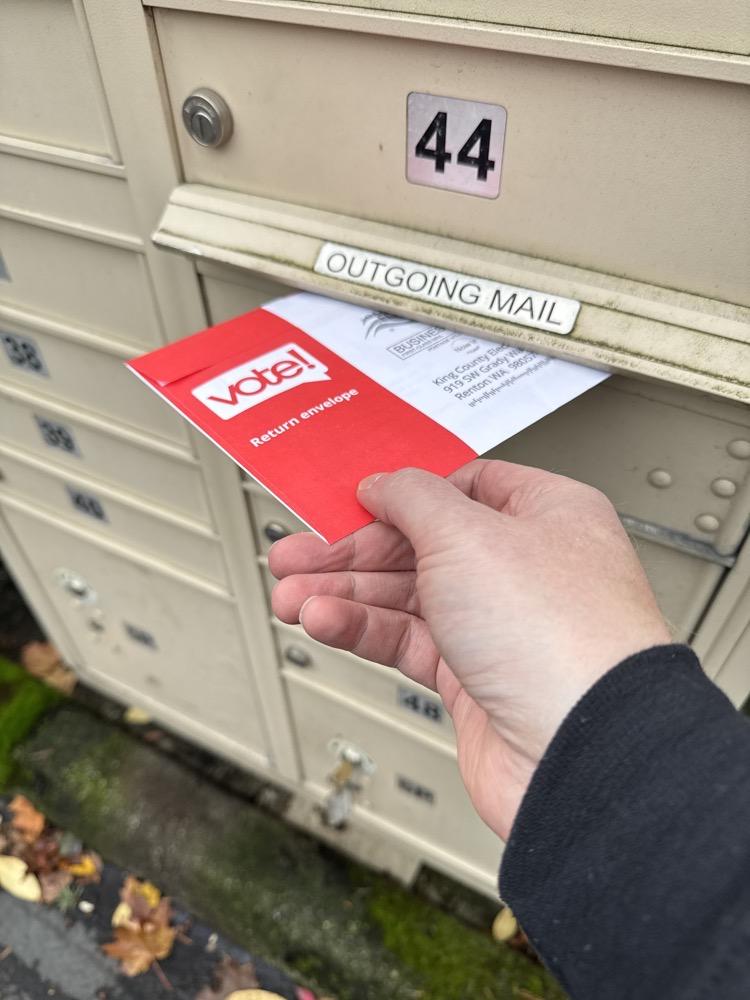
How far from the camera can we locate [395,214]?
3.43ft

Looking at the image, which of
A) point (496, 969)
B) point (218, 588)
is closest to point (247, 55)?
point (218, 588)

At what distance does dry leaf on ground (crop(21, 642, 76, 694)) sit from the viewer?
2.89 meters

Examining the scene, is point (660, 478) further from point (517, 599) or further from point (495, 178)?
point (495, 178)

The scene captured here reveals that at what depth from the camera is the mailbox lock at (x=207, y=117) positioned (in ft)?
3.39

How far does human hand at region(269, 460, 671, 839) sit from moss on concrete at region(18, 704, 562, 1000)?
1517 millimetres

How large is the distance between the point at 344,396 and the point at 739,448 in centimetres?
56

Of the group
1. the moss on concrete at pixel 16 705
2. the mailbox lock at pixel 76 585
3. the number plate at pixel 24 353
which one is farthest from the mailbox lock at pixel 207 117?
the moss on concrete at pixel 16 705

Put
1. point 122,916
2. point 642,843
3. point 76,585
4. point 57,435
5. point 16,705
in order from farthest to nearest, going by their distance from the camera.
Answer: point 16,705 → point 76,585 → point 122,916 → point 57,435 → point 642,843

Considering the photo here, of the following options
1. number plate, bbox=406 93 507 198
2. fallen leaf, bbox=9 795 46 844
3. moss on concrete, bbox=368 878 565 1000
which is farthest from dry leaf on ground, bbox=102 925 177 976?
number plate, bbox=406 93 507 198

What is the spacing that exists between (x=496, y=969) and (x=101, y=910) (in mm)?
1281

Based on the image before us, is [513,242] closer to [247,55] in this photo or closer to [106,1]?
[247,55]

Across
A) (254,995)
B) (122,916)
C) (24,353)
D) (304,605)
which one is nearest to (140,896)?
(122,916)

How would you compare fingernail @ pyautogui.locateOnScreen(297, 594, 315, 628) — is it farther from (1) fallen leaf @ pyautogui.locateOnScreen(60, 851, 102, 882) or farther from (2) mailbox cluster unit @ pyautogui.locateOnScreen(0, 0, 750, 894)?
(1) fallen leaf @ pyautogui.locateOnScreen(60, 851, 102, 882)

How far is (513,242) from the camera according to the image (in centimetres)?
98
